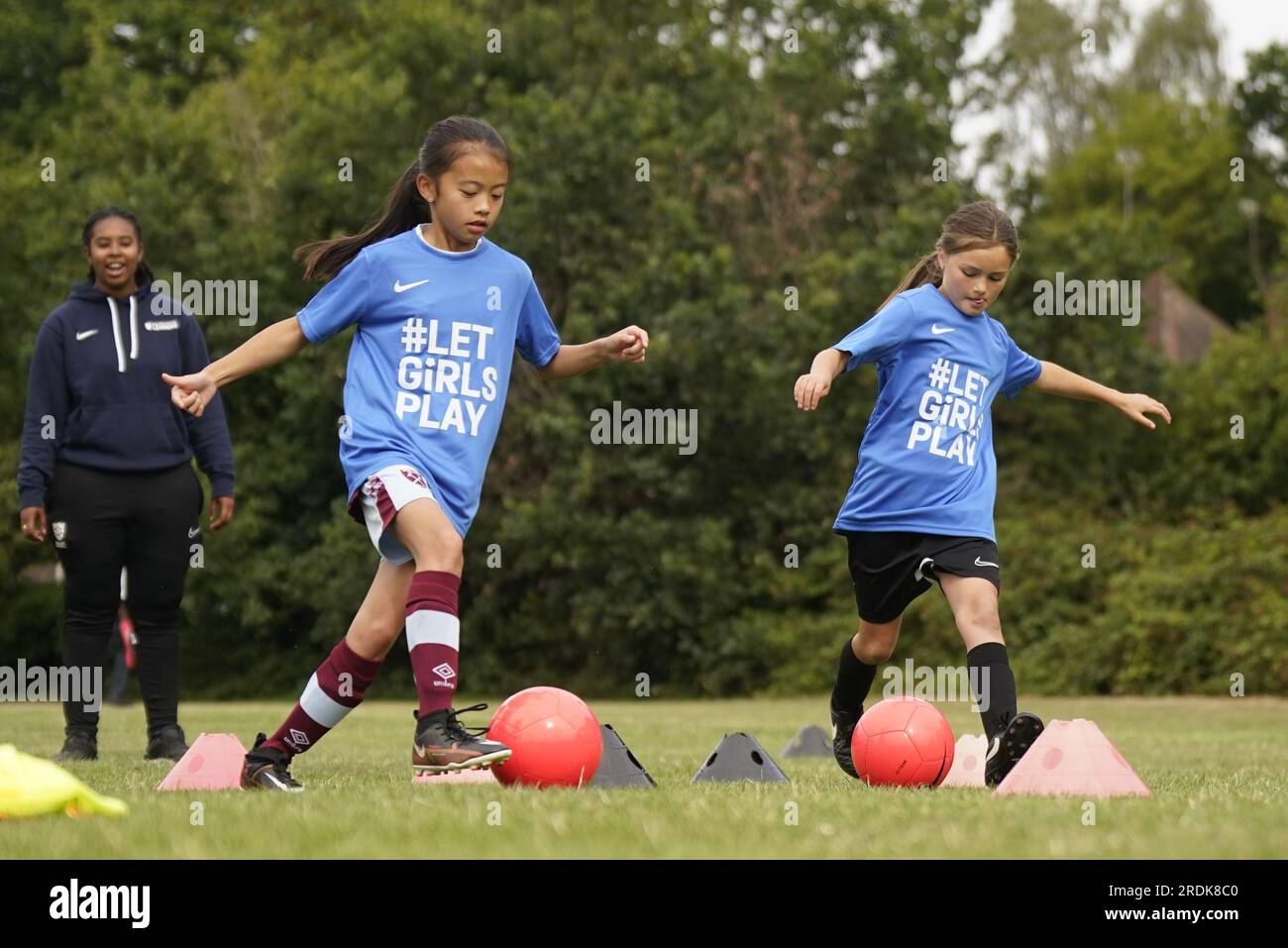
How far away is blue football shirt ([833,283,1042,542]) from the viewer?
6.94 metres

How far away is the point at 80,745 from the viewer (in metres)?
8.37

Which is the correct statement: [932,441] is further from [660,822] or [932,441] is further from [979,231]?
[660,822]

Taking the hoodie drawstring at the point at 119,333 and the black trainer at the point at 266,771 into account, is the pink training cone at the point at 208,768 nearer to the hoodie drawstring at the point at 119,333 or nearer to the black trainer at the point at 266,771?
the black trainer at the point at 266,771

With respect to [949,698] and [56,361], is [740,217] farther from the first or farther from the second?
[56,361]

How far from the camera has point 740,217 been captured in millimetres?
25703

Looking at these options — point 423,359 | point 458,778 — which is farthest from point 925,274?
point 458,778

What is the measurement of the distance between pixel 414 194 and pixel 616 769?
7.38 ft

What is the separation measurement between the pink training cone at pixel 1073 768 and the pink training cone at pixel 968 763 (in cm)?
108

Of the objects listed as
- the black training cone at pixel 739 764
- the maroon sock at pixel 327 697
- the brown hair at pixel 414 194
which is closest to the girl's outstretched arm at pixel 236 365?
the brown hair at pixel 414 194

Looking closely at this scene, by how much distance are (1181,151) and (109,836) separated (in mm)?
39816

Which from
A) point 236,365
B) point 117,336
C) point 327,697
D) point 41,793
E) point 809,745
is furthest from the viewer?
point 809,745

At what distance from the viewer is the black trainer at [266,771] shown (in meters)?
6.01

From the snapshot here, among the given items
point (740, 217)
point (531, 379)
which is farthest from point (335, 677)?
point (740, 217)
